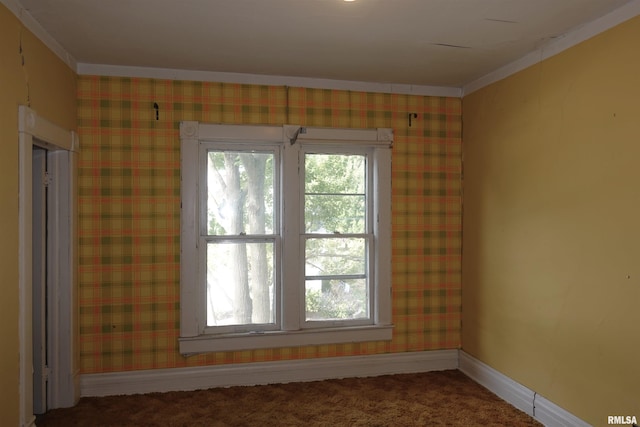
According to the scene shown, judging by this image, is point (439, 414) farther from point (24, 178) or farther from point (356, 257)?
point (24, 178)

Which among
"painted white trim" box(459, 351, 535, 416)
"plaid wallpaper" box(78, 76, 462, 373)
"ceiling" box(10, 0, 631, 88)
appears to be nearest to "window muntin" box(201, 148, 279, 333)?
"plaid wallpaper" box(78, 76, 462, 373)

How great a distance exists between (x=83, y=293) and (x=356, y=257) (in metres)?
2.30

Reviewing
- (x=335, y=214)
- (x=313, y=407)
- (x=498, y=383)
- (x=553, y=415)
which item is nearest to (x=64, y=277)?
(x=313, y=407)

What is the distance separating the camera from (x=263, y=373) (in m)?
4.04

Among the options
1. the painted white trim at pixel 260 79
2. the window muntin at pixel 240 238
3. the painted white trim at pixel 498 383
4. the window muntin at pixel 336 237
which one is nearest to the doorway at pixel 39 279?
the painted white trim at pixel 260 79

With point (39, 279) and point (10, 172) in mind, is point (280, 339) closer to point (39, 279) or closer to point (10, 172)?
point (39, 279)

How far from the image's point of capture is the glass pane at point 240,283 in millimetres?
4031

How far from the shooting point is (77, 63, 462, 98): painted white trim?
3.79 meters

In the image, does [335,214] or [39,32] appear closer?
[39,32]

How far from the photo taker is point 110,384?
3.78 m

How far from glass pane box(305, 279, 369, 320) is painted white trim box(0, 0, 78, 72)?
8.47 feet

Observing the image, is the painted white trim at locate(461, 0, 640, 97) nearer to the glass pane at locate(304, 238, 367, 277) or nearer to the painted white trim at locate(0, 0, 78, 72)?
the glass pane at locate(304, 238, 367, 277)

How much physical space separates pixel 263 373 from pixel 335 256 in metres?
1.18

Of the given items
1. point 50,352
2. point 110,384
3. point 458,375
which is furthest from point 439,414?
point 50,352
